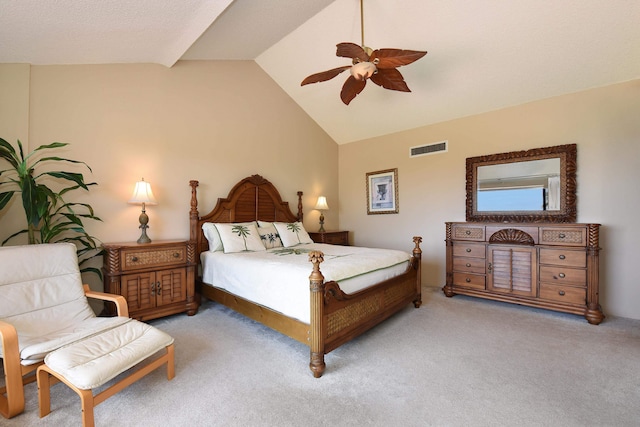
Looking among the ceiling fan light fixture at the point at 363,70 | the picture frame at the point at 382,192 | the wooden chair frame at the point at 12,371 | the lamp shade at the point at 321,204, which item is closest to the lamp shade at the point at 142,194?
the wooden chair frame at the point at 12,371

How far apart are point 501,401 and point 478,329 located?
1189 millimetres

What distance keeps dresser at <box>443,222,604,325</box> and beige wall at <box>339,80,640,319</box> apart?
49cm

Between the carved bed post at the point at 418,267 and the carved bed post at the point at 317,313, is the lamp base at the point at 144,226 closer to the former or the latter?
the carved bed post at the point at 317,313

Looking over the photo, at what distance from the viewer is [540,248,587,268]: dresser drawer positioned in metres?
3.05

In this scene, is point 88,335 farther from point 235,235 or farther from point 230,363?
point 235,235

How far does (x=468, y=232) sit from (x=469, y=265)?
1.46ft

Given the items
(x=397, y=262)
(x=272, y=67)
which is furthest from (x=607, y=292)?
(x=272, y=67)

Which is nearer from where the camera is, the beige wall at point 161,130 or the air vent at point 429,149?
the beige wall at point 161,130

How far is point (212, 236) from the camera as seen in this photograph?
360cm

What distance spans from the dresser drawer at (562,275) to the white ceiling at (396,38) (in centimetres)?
215

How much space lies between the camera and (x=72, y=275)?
2.31 m

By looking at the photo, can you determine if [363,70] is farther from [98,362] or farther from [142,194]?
[98,362]

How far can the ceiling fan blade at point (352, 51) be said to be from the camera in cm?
240

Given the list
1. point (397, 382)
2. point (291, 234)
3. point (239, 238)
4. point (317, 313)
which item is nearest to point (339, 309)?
point (317, 313)
